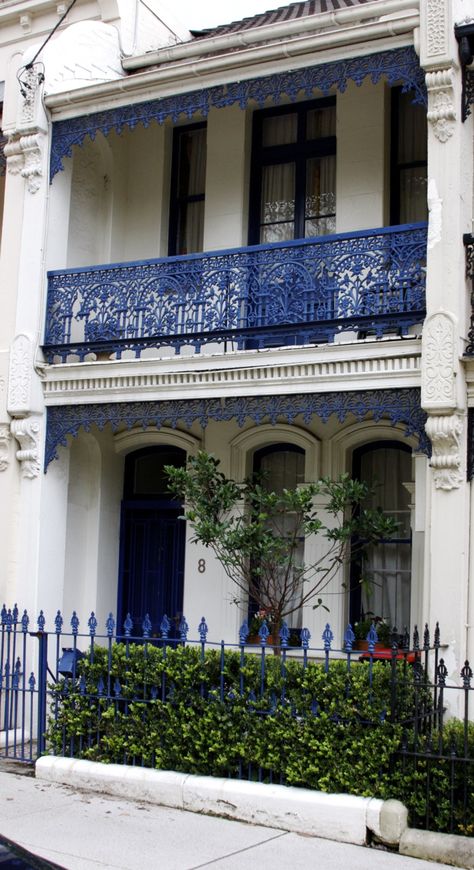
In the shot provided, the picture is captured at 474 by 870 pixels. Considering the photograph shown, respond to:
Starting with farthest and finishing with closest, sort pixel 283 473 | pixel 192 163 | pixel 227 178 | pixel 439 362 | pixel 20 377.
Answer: pixel 192 163 → pixel 227 178 → pixel 283 473 → pixel 20 377 → pixel 439 362

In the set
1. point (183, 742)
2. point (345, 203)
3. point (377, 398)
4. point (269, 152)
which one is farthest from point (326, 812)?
point (269, 152)

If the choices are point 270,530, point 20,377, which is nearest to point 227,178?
point 20,377

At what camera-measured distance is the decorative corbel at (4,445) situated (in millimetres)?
11477

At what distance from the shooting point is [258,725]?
8.22 meters

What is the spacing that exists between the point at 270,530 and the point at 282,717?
2675 millimetres

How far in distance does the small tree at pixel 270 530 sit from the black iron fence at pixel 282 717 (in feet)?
4.53

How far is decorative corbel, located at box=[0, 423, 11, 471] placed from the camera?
11.5 m

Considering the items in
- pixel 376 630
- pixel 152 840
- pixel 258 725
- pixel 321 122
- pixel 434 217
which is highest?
pixel 321 122

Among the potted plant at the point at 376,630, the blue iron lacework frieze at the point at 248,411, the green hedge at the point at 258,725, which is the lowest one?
the green hedge at the point at 258,725

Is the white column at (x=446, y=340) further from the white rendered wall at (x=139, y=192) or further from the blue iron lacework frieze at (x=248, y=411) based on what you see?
the white rendered wall at (x=139, y=192)

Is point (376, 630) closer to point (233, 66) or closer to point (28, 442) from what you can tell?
point (28, 442)

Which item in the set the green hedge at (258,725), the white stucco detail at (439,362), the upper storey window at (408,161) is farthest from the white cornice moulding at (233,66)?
the green hedge at (258,725)

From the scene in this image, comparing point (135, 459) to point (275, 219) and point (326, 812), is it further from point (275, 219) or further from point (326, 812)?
point (326, 812)

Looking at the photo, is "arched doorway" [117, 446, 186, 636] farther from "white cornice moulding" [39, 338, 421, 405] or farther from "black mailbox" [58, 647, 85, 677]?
"black mailbox" [58, 647, 85, 677]
